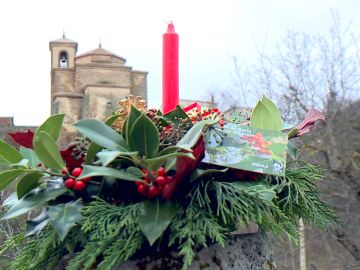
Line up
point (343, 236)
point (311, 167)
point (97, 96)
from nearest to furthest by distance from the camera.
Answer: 1. point (311, 167)
2. point (343, 236)
3. point (97, 96)

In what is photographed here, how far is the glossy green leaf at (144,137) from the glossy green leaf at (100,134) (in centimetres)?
2

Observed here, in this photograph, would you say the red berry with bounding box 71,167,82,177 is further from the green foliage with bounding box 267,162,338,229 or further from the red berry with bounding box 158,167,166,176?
the green foliage with bounding box 267,162,338,229

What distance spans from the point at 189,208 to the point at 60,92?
2584 cm

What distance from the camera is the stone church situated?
25.6 metres

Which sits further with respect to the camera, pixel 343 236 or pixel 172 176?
pixel 343 236

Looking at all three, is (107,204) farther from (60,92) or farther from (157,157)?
(60,92)

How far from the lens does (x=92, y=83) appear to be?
86.3 feet

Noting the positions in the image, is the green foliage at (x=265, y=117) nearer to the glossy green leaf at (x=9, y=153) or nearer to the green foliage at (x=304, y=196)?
the green foliage at (x=304, y=196)

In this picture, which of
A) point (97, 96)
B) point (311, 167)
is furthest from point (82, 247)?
point (97, 96)

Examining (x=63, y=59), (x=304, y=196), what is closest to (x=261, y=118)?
(x=304, y=196)

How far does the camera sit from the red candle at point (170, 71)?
112cm

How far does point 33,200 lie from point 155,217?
0.20m

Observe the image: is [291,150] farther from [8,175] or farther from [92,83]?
[92,83]

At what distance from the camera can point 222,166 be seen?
89cm
